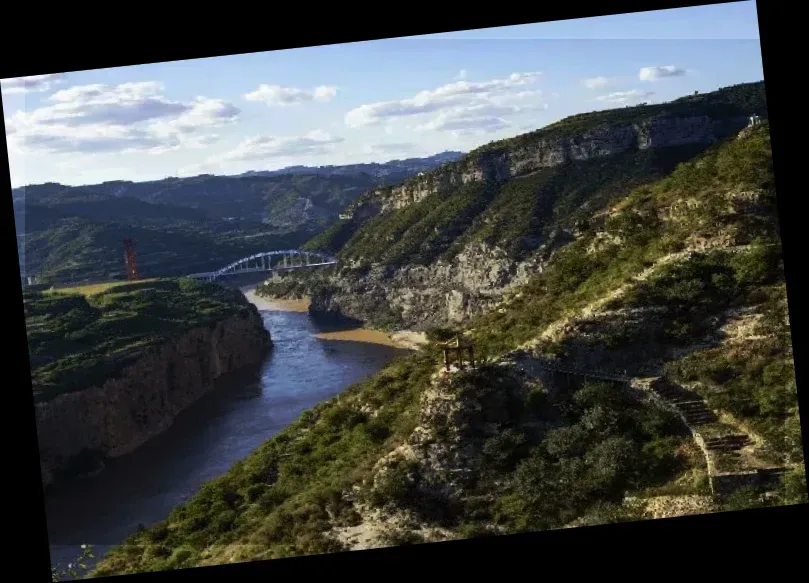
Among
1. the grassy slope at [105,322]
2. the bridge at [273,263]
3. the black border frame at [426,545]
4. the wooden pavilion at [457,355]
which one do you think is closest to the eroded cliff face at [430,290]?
the bridge at [273,263]

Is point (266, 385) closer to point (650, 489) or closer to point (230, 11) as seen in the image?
point (650, 489)

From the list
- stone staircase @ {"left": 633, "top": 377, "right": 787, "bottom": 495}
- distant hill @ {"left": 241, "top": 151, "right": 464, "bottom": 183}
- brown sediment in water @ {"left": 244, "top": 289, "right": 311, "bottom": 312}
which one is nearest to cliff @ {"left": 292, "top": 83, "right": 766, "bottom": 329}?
brown sediment in water @ {"left": 244, "top": 289, "right": 311, "bottom": 312}

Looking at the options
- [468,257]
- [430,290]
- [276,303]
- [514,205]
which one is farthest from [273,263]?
[514,205]

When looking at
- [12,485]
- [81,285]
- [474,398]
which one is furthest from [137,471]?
[12,485]

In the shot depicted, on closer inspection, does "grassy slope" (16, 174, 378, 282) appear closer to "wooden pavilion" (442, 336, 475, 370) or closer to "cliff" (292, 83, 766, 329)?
"cliff" (292, 83, 766, 329)

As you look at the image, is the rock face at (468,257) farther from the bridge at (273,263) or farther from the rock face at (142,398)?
the rock face at (142,398)

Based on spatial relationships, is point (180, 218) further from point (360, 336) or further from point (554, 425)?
point (554, 425)
